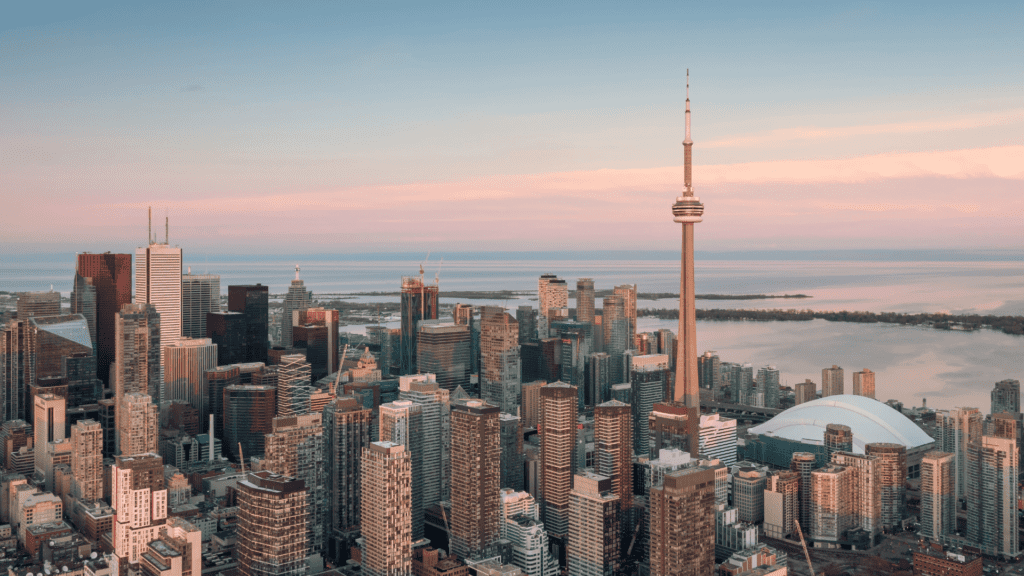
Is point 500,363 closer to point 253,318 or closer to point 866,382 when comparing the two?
point 253,318

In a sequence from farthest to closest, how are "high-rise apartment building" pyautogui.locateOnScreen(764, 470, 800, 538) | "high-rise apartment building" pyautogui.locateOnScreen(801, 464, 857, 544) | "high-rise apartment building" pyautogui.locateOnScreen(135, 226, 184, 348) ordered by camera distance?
1. "high-rise apartment building" pyautogui.locateOnScreen(135, 226, 184, 348)
2. "high-rise apartment building" pyautogui.locateOnScreen(764, 470, 800, 538)
3. "high-rise apartment building" pyautogui.locateOnScreen(801, 464, 857, 544)

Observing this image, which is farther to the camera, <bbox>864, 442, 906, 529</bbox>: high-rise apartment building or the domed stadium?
the domed stadium

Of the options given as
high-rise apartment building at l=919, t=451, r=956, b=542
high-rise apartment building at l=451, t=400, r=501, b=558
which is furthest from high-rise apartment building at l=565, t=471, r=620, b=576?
high-rise apartment building at l=919, t=451, r=956, b=542

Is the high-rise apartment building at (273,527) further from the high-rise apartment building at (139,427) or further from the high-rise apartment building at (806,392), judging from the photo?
the high-rise apartment building at (806,392)

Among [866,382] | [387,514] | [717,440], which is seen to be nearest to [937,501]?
[717,440]

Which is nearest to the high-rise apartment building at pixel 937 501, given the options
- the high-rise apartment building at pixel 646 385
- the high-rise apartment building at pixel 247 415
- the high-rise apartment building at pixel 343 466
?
the high-rise apartment building at pixel 646 385

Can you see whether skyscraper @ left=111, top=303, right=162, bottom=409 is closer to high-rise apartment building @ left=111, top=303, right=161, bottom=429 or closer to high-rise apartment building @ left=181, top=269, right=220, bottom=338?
high-rise apartment building @ left=111, top=303, right=161, bottom=429

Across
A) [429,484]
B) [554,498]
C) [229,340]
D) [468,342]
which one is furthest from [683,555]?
[229,340]
